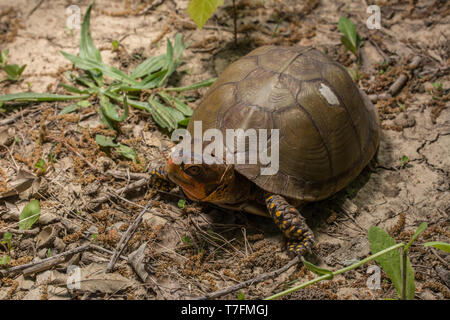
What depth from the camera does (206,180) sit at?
2188 millimetres

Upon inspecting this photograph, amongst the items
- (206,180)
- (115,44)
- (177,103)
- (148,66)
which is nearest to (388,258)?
(206,180)

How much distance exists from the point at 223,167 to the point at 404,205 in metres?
1.25

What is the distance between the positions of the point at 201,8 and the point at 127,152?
3.96 ft

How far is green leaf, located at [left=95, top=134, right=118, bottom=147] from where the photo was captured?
9.01ft

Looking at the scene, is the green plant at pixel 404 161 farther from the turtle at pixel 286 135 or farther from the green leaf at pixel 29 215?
the green leaf at pixel 29 215

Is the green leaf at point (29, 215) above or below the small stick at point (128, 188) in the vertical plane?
below

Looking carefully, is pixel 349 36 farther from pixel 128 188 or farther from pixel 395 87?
pixel 128 188

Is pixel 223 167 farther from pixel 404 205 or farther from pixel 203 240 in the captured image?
pixel 404 205

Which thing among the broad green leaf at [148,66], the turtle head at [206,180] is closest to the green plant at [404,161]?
the turtle head at [206,180]

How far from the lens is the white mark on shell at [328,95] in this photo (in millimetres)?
2430

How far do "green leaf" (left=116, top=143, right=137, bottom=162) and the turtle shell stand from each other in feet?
1.49

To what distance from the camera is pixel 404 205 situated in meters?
2.59

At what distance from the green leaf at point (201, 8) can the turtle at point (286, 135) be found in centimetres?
65
